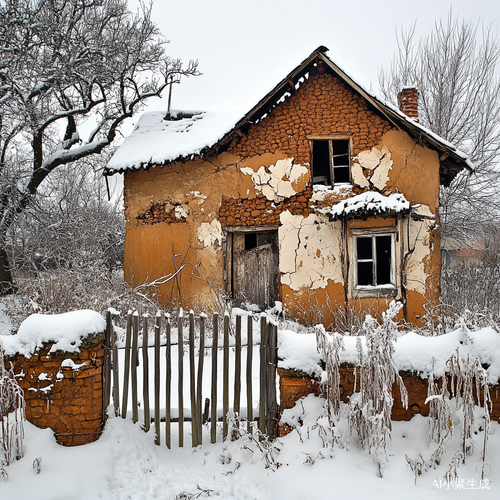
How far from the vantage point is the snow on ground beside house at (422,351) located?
316cm

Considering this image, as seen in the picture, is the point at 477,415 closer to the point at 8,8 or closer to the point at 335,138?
the point at 335,138

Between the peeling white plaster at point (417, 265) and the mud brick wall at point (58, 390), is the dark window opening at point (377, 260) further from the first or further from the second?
the mud brick wall at point (58, 390)

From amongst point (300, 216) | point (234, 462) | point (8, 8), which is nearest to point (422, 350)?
point (234, 462)

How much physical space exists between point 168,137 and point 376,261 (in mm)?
5916

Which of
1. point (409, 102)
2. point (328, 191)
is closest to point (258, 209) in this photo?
point (328, 191)

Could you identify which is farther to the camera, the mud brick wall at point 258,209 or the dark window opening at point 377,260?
the mud brick wall at point 258,209

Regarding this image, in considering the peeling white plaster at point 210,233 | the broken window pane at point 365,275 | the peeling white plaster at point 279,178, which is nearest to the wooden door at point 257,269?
the peeling white plaster at point 210,233

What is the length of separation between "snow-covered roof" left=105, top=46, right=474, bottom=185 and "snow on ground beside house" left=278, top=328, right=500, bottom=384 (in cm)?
587

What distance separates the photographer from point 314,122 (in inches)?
343

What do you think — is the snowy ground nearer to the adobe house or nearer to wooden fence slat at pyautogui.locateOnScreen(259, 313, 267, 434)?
wooden fence slat at pyautogui.locateOnScreen(259, 313, 267, 434)

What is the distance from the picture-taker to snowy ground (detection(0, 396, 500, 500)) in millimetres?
2855

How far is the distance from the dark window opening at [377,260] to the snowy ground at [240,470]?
5454 millimetres

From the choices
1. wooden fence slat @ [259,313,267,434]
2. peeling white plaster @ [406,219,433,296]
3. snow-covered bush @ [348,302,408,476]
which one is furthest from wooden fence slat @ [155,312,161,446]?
peeling white plaster @ [406,219,433,296]

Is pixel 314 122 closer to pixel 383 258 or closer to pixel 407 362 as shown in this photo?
pixel 383 258
